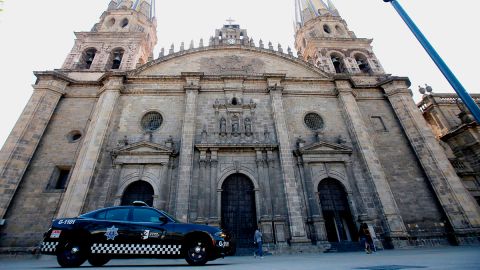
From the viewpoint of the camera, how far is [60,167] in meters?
14.5

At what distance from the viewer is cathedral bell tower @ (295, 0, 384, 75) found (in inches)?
875

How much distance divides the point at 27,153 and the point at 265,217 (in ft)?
47.6

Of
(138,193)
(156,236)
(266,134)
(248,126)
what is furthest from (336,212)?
(138,193)

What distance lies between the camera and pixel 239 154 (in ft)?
49.2

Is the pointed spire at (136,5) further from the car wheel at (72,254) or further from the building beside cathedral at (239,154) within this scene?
the car wheel at (72,254)

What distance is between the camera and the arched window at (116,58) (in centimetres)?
2158

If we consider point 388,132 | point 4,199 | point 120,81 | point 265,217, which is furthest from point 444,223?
point 4,199

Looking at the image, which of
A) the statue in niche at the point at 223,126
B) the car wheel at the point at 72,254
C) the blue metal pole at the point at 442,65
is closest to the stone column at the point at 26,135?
the car wheel at the point at 72,254

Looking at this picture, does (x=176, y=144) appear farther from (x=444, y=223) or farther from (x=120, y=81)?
(x=444, y=223)

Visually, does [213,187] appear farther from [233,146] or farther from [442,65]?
[442,65]

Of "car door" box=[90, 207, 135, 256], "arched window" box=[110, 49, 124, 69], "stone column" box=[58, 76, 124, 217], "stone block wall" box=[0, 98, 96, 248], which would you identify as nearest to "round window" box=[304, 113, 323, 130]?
"stone column" box=[58, 76, 124, 217]

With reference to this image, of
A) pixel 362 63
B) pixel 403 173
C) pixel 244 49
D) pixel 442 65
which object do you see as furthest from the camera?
pixel 362 63

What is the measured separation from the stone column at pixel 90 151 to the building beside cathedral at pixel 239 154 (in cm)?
7

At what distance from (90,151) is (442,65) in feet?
53.9
